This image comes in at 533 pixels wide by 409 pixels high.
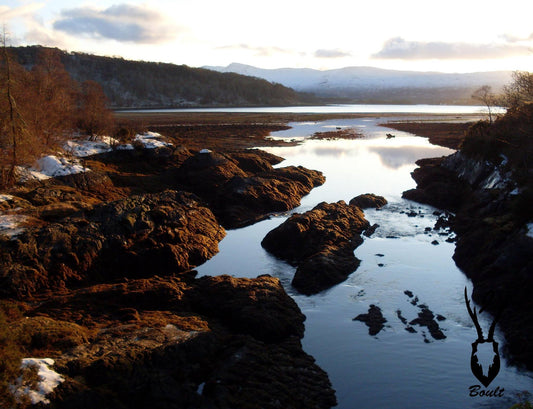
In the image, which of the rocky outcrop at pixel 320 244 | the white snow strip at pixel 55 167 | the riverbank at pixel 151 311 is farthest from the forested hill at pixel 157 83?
→ the rocky outcrop at pixel 320 244

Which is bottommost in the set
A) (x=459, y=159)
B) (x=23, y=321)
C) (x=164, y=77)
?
(x=23, y=321)

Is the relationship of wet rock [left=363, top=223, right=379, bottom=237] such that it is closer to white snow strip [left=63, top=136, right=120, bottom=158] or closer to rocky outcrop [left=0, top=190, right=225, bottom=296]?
rocky outcrop [left=0, top=190, right=225, bottom=296]

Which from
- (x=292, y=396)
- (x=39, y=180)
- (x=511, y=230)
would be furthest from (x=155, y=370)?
(x=39, y=180)

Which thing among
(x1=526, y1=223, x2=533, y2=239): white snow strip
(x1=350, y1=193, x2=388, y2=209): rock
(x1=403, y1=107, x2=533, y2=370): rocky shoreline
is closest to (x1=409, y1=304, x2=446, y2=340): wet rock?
(x1=403, y1=107, x2=533, y2=370): rocky shoreline

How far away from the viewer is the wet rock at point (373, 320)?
10756 mm

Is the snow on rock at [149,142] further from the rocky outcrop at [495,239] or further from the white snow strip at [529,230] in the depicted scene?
the white snow strip at [529,230]

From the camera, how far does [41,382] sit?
6891 millimetres

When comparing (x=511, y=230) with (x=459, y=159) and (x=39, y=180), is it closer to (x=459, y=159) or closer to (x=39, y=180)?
(x=459, y=159)

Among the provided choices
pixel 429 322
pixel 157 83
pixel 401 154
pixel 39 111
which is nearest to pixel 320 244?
pixel 429 322

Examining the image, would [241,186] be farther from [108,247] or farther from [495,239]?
[495,239]

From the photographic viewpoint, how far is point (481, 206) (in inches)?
730

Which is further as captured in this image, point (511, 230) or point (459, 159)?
point (459, 159)

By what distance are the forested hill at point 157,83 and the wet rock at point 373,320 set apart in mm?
110665

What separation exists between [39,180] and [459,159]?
23.2 meters
